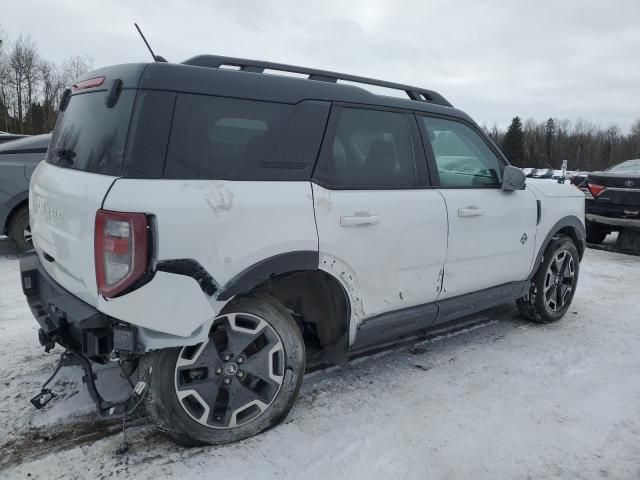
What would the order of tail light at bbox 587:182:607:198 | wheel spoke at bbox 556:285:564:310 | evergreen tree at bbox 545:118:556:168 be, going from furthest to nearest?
evergreen tree at bbox 545:118:556:168, tail light at bbox 587:182:607:198, wheel spoke at bbox 556:285:564:310

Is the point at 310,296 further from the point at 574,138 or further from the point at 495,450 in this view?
the point at 574,138

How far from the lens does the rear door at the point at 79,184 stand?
2205 millimetres

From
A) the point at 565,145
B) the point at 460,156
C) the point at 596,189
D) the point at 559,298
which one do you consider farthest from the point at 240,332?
the point at 565,145

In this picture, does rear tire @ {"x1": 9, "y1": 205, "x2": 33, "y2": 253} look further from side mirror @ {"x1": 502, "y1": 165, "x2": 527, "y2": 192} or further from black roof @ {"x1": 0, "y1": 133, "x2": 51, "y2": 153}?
side mirror @ {"x1": 502, "y1": 165, "x2": 527, "y2": 192}

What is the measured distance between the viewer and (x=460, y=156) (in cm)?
364

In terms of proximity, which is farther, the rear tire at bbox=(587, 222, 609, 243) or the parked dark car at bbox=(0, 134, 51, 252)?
the rear tire at bbox=(587, 222, 609, 243)

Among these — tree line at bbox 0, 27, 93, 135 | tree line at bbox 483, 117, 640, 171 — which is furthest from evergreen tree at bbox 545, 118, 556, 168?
tree line at bbox 0, 27, 93, 135

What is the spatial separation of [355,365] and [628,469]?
1.69 metres

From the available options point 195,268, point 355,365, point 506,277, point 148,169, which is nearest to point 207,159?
point 148,169

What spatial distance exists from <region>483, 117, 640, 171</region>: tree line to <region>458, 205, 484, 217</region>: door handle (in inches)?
2918

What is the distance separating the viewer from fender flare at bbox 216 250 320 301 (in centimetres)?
231

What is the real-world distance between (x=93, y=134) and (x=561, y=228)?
13.0 feet

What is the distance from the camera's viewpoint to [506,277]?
392 centimetres

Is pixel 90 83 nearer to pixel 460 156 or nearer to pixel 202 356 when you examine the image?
pixel 202 356
